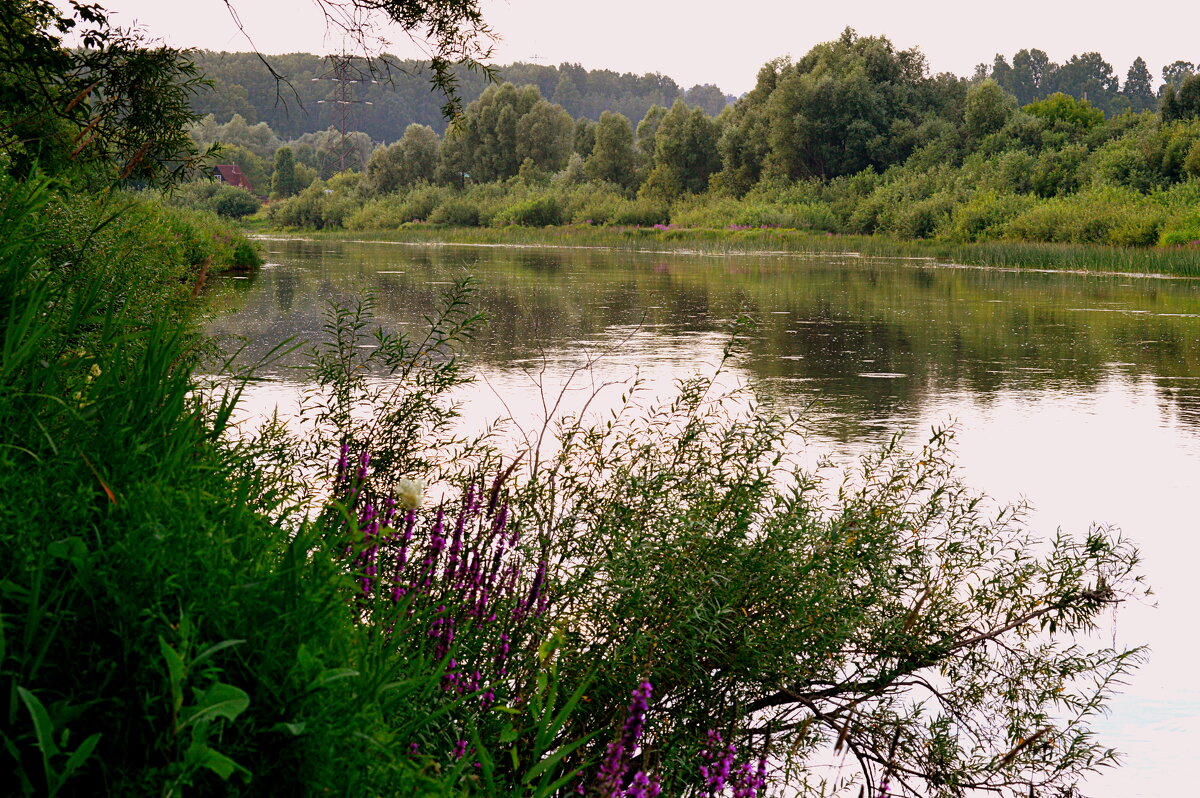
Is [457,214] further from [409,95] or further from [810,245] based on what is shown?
[409,95]

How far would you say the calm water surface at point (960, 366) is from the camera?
6.12 meters

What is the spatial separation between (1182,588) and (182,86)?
6.25 metres

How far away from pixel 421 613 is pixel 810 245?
44.5m

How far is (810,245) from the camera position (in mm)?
45938

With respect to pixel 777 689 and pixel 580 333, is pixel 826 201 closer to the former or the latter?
pixel 580 333

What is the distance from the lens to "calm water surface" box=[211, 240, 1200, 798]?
6.12 metres

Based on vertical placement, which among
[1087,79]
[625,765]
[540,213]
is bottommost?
[625,765]

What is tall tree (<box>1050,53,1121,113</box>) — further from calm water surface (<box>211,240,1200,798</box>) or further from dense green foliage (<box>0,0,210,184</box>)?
dense green foliage (<box>0,0,210,184</box>)

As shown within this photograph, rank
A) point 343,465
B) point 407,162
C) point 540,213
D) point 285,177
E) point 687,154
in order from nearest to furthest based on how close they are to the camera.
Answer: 1. point 343,465
2. point 687,154
3. point 540,213
4. point 407,162
5. point 285,177

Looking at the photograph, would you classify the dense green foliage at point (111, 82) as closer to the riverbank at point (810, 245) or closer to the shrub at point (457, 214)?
the riverbank at point (810, 245)

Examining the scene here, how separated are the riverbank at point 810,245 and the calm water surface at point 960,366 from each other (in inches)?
77.7

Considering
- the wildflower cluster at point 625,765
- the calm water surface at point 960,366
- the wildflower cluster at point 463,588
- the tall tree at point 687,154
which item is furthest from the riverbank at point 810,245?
the wildflower cluster at point 625,765

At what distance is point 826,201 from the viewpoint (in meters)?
53.9

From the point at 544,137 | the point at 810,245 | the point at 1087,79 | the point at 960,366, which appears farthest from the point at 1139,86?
the point at 960,366
